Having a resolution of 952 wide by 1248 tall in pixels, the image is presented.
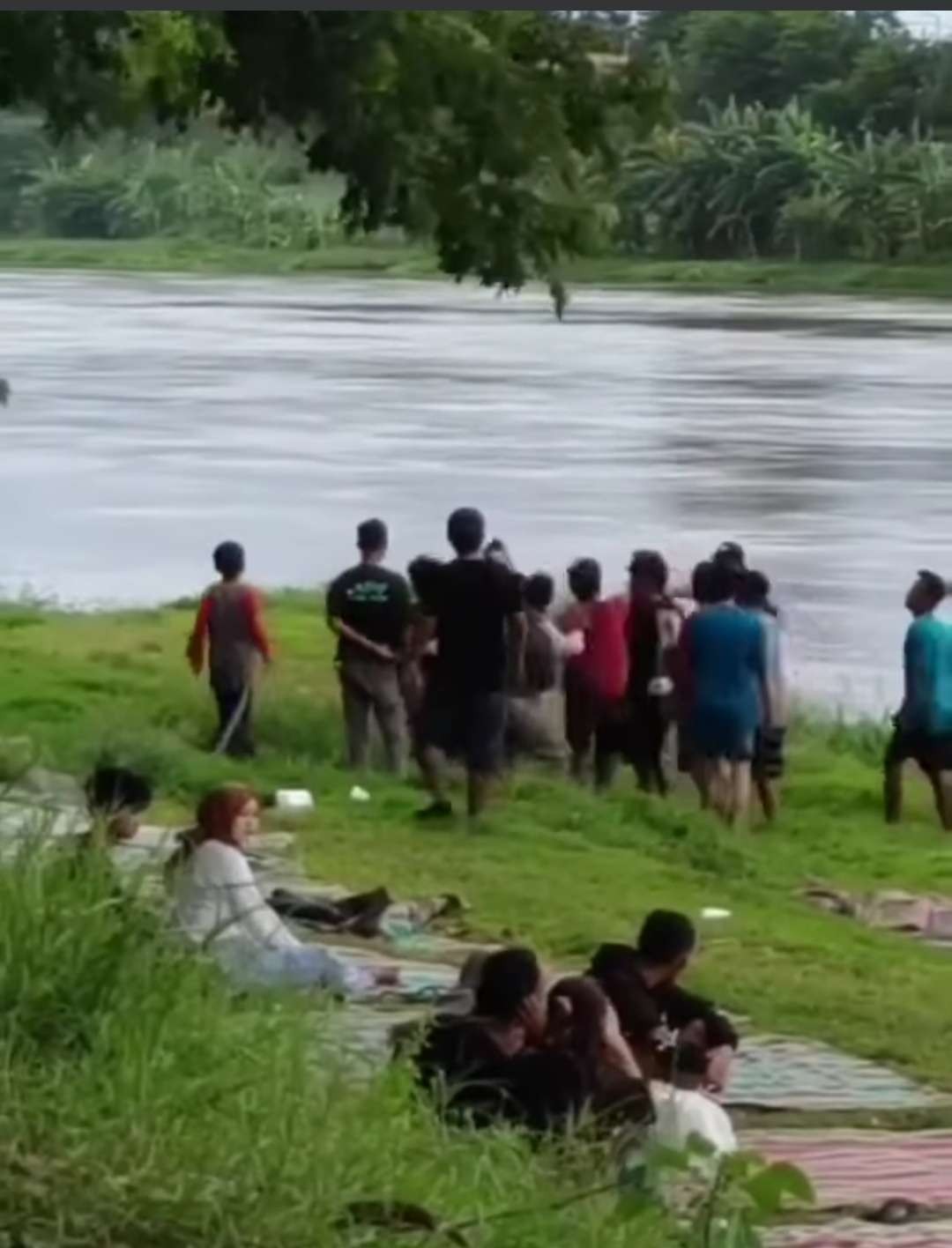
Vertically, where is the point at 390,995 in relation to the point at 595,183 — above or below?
below

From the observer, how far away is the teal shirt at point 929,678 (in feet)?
48.9

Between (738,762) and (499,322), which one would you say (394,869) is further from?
(499,322)

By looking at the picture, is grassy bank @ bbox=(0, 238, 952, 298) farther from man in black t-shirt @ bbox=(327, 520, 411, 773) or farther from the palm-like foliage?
man in black t-shirt @ bbox=(327, 520, 411, 773)

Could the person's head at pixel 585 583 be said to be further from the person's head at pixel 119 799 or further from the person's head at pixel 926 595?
the person's head at pixel 119 799

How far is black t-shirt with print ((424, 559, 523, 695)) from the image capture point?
13.5 meters

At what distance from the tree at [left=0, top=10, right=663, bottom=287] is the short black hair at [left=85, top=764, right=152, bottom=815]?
76.3 inches

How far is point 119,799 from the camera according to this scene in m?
10.3

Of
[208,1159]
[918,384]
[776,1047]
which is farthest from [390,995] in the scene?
[918,384]

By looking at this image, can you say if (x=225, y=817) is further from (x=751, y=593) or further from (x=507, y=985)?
(x=751, y=593)

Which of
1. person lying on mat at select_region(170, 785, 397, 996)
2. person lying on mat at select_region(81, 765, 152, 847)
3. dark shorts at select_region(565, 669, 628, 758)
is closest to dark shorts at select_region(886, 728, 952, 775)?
dark shorts at select_region(565, 669, 628, 758)

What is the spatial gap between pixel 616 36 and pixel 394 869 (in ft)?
12.7

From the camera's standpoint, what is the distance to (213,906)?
9008 millimetres

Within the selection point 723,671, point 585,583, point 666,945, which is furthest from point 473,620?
point 666,945

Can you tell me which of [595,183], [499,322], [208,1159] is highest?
[595,183]
